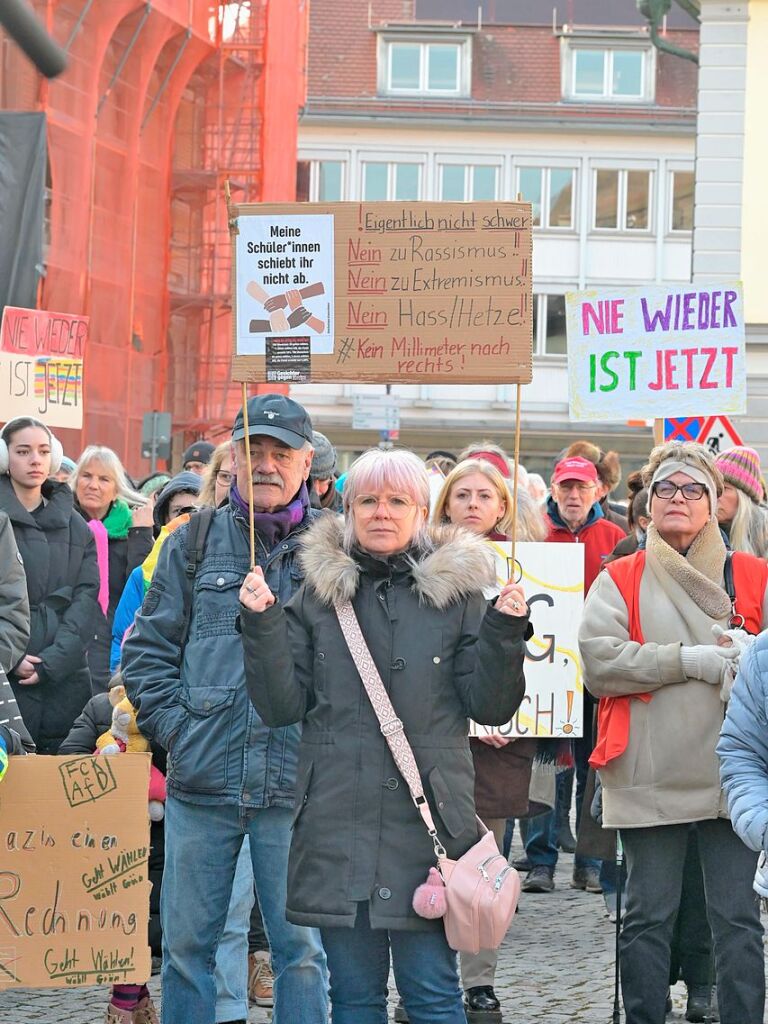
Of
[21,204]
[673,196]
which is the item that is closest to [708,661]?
[21,204]

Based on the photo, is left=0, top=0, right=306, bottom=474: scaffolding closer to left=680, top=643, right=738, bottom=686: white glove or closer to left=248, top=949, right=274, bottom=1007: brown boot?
left=248, top=949, right=274, bottom=1007: brown boot

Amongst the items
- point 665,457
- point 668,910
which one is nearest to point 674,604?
point 665,457

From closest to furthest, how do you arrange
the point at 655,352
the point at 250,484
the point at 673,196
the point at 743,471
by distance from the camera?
the point at 250,484
the point at 743,471
the point at 655,352
the point at 673,196

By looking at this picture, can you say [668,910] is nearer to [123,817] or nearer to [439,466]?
[123,817]

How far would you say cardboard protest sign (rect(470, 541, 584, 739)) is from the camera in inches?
314

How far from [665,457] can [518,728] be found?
1762 mm

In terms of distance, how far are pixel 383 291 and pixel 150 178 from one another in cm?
2244

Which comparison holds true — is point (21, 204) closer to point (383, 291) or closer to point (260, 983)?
point (260, 983)

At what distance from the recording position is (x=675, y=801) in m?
5.86

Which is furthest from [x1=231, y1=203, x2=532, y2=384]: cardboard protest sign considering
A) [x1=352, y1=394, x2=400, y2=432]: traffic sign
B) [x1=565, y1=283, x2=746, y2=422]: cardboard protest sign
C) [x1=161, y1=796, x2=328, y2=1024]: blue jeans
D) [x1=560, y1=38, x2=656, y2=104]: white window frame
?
[x1=560, y1=38, x2=656, y2=104]: white window frame

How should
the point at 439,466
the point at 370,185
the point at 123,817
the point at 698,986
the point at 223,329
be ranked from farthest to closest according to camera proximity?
the point at 370,185 < the point at 223,329 < the point at 439,466 < the point at 698,986 < the point at 123,817

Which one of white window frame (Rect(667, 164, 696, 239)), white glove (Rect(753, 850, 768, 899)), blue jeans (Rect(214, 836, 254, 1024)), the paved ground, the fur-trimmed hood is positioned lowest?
the paved ground

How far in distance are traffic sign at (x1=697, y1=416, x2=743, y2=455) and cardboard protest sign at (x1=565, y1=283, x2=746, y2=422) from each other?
90.6 inches

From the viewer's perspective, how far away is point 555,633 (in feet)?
26.7
